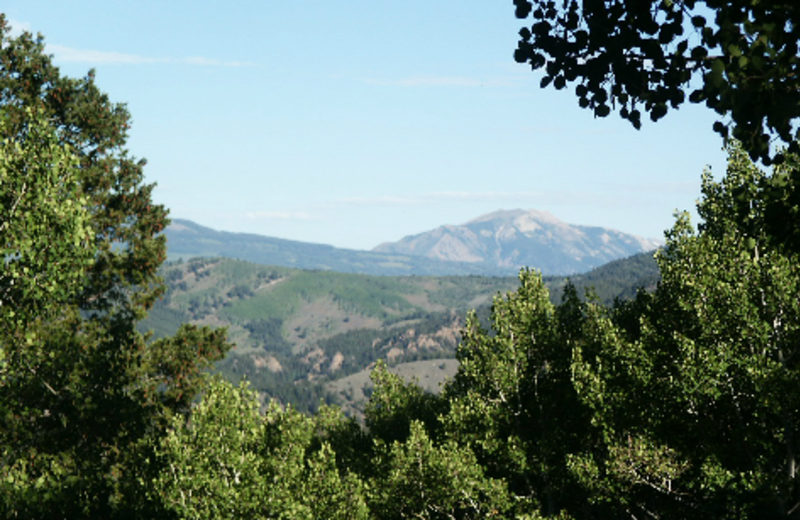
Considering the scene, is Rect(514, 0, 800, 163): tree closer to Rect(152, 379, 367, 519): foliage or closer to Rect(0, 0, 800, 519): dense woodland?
Rect(0, 0, 800, 519): dense woodland

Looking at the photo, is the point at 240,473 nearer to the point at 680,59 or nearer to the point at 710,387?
the point at 710,387

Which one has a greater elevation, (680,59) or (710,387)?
(680,59)

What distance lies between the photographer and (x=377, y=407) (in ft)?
160

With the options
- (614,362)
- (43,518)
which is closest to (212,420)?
(43,518)

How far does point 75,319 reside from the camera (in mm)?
43562

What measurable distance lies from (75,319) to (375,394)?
1977cm

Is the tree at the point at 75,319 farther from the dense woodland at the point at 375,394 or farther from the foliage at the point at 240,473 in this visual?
the foliage at the point at 240,473

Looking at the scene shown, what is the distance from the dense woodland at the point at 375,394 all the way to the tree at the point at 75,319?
0.10 meters

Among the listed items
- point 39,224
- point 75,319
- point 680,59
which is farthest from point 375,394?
point 680,59

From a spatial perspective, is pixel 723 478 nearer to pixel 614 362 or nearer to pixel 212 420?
pixel 614 362

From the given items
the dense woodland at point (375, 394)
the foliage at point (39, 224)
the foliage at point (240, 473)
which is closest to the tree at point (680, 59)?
the dense woodland at point (375, 394)

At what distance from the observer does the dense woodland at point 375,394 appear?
908 inches

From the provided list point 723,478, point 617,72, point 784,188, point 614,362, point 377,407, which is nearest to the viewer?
point 617,72

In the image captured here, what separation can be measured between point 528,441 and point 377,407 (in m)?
16.0
